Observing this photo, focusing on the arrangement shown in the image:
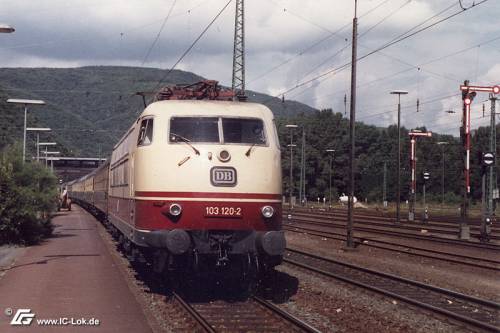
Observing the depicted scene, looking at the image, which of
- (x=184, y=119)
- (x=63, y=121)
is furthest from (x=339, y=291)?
(x=63, y=121)

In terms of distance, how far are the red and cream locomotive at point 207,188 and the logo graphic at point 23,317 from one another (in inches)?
90.7

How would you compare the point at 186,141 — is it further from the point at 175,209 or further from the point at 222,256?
the point at 222,256

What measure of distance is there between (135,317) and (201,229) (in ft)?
6.42

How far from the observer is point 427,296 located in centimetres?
1371

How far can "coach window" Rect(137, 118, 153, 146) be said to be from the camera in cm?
1259

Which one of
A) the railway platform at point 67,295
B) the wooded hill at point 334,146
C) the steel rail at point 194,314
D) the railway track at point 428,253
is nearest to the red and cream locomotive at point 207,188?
the steel rail at point 194,314

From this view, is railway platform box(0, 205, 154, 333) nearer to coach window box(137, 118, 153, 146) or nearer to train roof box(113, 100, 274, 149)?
coach window box(137, 118, 153, 146)

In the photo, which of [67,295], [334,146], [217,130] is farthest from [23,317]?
[334,146]

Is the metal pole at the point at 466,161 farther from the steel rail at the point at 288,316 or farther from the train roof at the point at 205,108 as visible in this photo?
the steel rail at the point at 288,316

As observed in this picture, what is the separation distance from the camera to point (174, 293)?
42.3 ft

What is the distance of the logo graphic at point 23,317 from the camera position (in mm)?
9984

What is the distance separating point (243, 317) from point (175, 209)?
2222 millimetres

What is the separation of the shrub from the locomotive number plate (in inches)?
524

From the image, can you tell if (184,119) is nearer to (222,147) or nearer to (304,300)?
(222,147)
